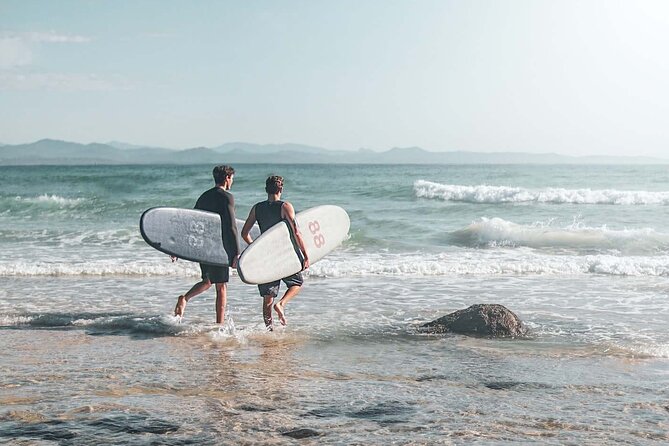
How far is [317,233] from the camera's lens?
8.22 meters

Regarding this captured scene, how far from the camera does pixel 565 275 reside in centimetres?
1179

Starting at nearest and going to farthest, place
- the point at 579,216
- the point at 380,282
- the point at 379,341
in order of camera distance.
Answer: the point at 379,341 < the point at 380,282 < the point at 579,216

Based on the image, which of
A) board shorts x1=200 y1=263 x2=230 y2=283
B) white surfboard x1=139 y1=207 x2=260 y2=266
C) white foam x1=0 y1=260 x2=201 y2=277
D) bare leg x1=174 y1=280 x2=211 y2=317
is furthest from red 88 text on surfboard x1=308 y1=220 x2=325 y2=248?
white foam x1=0 y1=260 x2=201 y2=277

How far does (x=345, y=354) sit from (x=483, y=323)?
1563mm

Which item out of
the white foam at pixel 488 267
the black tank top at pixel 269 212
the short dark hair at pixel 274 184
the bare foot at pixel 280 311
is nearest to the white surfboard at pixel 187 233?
the black tank top at pixel 269 212

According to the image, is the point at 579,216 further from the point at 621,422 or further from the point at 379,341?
the point at 621,422

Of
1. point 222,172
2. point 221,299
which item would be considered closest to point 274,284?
point 221,299

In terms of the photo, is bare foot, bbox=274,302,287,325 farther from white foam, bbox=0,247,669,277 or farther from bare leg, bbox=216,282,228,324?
white foam, bbox=0,247,669,277

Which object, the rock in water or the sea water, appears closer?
the sea water

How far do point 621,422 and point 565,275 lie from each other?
7719 mm

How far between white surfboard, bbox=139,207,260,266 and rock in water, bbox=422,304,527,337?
2.33 metres

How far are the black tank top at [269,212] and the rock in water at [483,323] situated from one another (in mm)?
1895

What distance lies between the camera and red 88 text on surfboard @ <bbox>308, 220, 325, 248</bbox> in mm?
8164

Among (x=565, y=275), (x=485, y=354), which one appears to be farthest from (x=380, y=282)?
(x=485, y=354)
